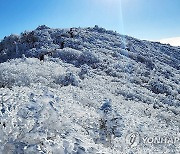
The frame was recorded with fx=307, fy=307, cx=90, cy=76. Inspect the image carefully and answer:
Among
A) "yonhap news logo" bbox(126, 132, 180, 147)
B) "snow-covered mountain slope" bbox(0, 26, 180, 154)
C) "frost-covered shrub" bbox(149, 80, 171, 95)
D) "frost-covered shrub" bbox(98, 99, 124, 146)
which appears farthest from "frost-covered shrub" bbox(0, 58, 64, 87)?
"frost-covered shrub" bbox(149, 80, 171, 95)

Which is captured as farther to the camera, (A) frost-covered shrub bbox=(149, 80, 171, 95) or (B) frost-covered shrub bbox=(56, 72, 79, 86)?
(A) frost-covered shrub bbox=(149, 80, 171, 95)

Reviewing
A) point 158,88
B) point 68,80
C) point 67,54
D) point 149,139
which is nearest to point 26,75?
point 68,80

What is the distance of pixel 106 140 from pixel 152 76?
36.4 metres

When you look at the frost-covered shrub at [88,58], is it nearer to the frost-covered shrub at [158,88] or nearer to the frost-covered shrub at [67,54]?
the frost-covered shrub at [67,54]

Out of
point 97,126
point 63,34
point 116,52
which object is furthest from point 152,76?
point 97,126

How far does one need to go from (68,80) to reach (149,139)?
681 inches

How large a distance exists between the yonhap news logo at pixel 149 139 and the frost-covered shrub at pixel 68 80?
1535cm

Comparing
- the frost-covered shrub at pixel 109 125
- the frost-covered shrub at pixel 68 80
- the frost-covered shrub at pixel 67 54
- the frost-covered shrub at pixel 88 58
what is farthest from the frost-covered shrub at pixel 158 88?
the frost-covered shrub at pixel 109 125

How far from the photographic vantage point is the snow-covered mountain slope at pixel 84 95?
1095cm

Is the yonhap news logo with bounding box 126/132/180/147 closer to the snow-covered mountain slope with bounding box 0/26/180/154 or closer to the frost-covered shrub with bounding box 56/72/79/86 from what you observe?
the snow-covered mountain slope with bounding box 0/26/180/154

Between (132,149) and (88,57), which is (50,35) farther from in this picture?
(132,149)

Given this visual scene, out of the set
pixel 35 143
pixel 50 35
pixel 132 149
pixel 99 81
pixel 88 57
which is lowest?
pixel 132 149

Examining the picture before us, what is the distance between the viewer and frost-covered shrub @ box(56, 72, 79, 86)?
31953mm

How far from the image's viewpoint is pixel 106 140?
1412cm
